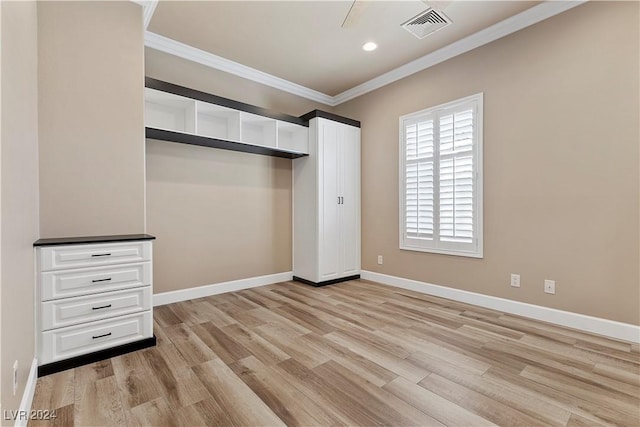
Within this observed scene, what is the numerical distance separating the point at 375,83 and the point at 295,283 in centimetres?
313

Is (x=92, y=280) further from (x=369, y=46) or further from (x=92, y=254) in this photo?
(x=369, y=46)

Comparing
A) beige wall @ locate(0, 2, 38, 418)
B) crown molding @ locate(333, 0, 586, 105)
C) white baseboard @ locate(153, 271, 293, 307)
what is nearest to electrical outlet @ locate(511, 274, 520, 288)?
crown molding @ locate(333, 0, 586, 105)

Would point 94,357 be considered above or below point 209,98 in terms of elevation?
below

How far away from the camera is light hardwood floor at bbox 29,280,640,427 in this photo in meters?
1.55

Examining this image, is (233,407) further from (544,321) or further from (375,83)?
(375,83)

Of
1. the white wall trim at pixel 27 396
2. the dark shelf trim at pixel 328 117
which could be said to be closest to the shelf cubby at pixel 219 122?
the dark shelf trim at pixel 328 117

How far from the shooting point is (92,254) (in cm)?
211

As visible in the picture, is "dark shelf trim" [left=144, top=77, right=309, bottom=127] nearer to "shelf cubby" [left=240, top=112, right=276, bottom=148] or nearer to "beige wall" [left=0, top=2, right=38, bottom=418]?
"shelf cubby" [left=240, top=112, right=276, bottom=148]

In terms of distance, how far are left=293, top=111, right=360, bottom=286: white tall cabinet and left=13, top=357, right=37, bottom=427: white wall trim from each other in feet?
9.32

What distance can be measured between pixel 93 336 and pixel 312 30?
3.34m

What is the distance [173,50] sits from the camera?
3416 mm

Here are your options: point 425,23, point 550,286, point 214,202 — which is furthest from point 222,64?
point 550,286

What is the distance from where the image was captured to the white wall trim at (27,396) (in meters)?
1.40

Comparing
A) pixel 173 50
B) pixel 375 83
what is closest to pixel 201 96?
pixel 173 50
